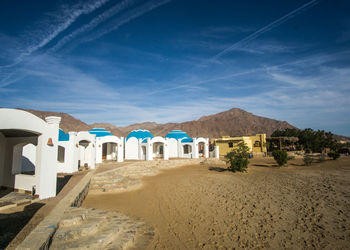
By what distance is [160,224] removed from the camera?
6.07 m

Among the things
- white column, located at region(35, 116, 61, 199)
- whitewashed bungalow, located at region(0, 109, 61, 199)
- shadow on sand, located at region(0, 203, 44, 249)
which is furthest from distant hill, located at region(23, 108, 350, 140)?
shadow on sand, located at region(0, 203, 44, 249)

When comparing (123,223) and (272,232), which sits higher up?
(123,223)

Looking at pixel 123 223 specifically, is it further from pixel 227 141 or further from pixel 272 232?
pixel 227 141

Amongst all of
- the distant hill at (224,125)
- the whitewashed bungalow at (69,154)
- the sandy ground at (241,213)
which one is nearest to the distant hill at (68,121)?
the distant hill at (224,125)

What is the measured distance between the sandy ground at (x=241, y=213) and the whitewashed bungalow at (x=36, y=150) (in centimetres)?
187

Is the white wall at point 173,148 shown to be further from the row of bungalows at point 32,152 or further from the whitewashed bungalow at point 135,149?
the row of bungalows at point 32,152

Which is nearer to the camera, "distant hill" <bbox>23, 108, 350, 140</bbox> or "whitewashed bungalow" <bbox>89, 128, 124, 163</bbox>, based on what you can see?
"whitewashed bungalow" <bbox>89, 128, 124, 163</bbox>

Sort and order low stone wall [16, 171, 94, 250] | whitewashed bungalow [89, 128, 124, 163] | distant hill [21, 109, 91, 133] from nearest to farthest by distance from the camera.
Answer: low stone wall [16, 171, 94, 250] → whitewashed bungalow [89, 128, 124, 163] → distant hill [21, 109, 91, 133]

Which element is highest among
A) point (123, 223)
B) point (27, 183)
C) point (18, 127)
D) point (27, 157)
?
point (18, 127)

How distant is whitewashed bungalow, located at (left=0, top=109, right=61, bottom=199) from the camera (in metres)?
6.55

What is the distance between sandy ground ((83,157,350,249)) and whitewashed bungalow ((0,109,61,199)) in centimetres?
187

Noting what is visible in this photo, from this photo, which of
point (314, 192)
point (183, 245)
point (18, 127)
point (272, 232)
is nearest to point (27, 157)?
point (18, 127)

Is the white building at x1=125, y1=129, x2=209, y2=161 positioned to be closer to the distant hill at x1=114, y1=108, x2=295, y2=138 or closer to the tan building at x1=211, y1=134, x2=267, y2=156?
the tan building at x1=211, y1=134, x2=267, y2=156

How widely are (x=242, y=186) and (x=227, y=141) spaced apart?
21.8 m
